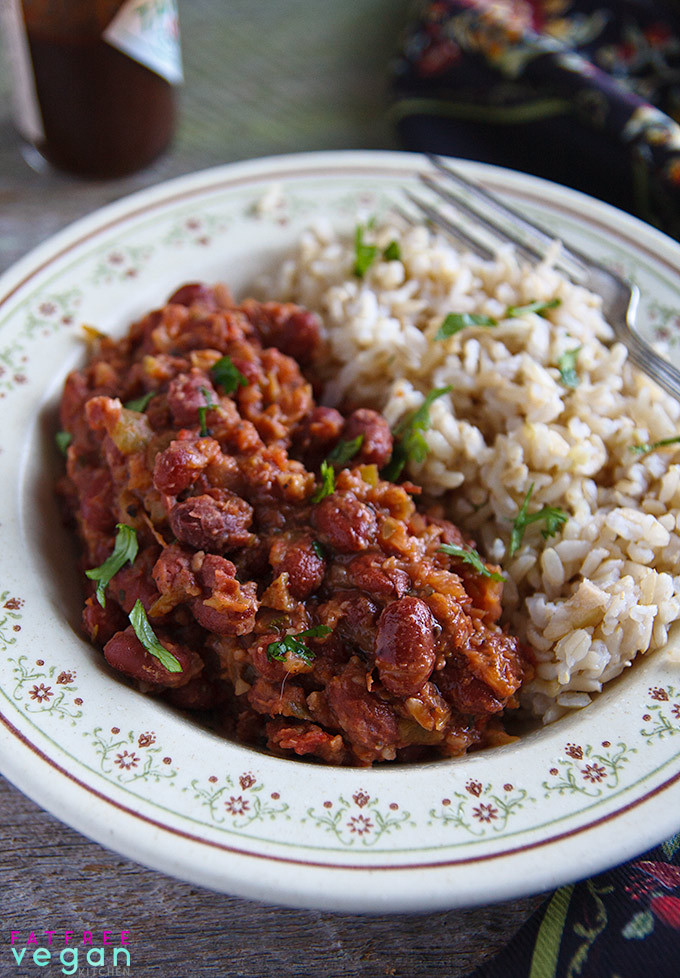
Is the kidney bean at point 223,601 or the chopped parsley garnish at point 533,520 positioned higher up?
the chopped parsley garnish at point 533,520

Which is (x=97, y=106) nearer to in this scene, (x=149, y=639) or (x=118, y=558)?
(x=118, y=558)

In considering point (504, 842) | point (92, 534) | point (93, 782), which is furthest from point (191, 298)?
point (504, 842)

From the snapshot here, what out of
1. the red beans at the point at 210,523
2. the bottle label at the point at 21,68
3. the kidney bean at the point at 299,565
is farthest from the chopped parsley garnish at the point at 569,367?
the bottle label at the point at 21,68

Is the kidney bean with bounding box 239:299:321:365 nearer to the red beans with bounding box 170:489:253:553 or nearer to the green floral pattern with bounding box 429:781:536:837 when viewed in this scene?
the red beans with bounding box 170:489:253:553

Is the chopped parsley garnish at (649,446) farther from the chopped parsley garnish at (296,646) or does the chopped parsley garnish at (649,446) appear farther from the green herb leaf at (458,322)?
the chopped parsley garnish at (296,646)

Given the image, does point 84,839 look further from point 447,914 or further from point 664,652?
point 664,652

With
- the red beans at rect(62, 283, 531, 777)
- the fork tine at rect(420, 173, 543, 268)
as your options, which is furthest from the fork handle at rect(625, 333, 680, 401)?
the red beans at rect(62, 283, 531, 777)
